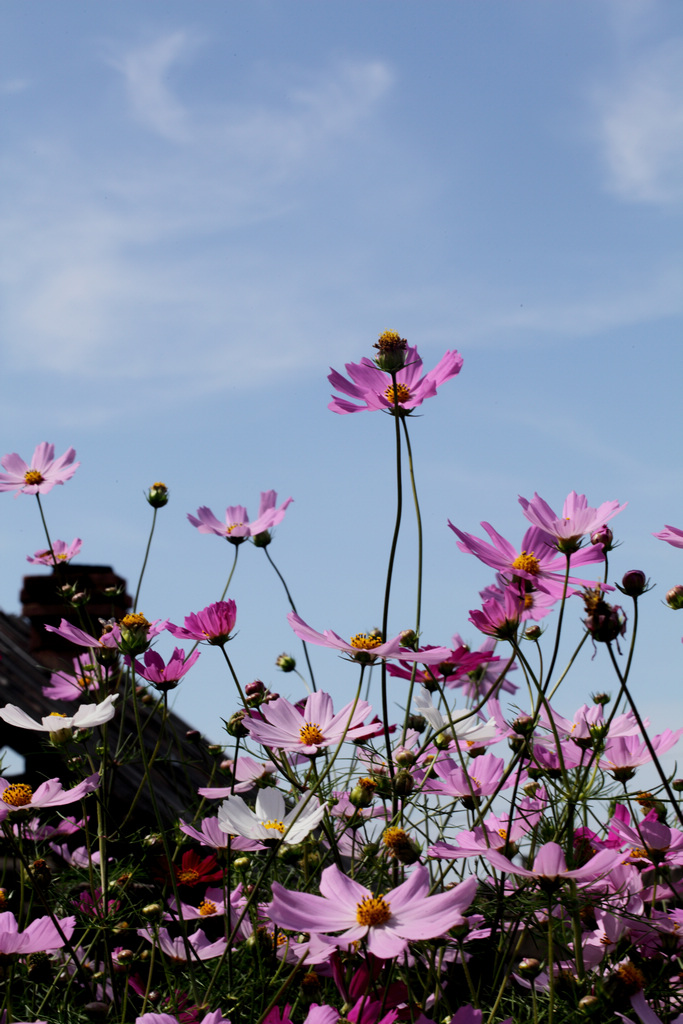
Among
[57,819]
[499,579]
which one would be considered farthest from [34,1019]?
[57,819]

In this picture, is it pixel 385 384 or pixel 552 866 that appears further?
pixel 385 384

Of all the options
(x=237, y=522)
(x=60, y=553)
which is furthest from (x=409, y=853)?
(x=60, y=553)

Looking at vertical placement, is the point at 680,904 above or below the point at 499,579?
below

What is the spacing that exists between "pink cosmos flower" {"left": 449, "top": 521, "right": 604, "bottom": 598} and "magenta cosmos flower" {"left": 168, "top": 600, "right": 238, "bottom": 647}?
0.95 ft

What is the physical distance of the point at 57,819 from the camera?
6.19 feet

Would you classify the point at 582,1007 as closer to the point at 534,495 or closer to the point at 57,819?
the point at 534,495

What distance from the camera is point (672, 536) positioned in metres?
0.93

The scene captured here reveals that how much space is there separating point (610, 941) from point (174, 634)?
55 cm

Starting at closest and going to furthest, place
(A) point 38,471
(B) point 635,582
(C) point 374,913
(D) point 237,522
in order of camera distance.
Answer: (C) point 374,913, (B) point 635,582, (D) point 237,522, (A) point 38,471

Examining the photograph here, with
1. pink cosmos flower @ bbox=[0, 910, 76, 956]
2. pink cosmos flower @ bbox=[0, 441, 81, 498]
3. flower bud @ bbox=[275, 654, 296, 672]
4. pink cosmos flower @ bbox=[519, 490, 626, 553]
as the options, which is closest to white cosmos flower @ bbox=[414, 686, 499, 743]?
pink cosmos flower @ bbox=[519, 490, 626, 553]

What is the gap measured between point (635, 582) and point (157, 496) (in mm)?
903

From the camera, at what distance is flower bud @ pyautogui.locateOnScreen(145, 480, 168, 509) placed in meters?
1.58

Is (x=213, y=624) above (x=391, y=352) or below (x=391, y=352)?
below

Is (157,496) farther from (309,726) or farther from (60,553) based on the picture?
(309,726)
